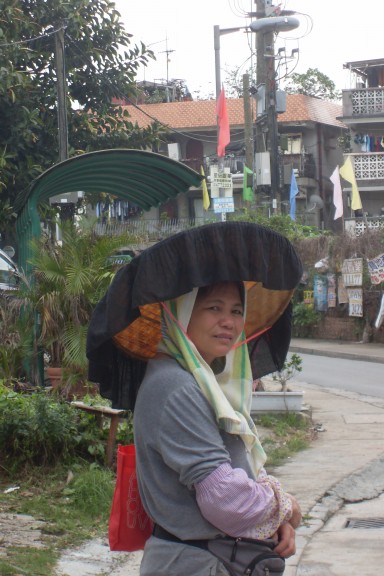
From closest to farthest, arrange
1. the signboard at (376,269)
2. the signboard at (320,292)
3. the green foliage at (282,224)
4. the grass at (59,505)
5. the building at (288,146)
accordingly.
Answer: the grass at (59,505), the signboard at (376,269), the signboard at (320,292), the green foliage at (282,224), the building at (288,146)

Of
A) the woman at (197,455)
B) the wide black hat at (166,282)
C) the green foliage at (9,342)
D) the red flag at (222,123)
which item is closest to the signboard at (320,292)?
the red flag at (222,123)

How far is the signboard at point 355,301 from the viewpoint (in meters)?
25.1

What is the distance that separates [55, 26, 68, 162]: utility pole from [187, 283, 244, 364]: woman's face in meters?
14.0

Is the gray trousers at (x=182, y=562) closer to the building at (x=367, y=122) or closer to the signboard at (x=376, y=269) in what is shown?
the signboard at (x=376, y=269)

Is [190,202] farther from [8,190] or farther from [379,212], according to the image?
[8,190]

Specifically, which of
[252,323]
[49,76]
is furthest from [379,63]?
[252,323]

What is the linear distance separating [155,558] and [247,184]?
30.1 meters

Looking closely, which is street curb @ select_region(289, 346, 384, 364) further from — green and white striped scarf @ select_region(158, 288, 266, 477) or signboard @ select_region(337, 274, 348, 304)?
green and white striped scarf @ select_region(158, 288, 266, 477)

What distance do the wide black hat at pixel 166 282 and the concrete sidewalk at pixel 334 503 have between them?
276 cm

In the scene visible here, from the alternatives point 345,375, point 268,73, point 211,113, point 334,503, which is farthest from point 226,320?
point 211,113

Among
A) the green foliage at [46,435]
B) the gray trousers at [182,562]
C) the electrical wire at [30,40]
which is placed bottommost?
the green foliage at [46,435]

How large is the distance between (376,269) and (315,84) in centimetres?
3987

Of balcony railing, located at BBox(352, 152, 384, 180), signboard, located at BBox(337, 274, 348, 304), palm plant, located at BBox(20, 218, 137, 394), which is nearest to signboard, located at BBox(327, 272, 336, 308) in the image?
signboard, located at BBox(337, 274, 348, 304)

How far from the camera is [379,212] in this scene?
42.9 meters
